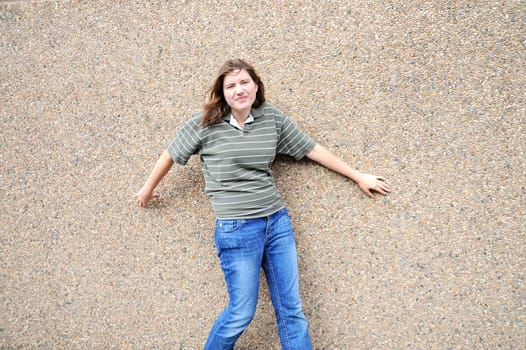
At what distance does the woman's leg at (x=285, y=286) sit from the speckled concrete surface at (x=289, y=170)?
0.73 ft

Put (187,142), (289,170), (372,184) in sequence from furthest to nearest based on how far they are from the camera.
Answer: (289,170) < (372,184) < (187,142)

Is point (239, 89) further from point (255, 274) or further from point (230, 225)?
point (255, 274)

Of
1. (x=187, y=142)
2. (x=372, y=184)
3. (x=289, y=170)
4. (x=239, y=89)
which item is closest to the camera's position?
(x=239, y=89)

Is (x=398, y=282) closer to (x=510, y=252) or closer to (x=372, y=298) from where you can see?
(x=372, y=298)

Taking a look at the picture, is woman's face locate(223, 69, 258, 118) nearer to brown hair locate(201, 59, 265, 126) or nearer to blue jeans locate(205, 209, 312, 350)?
brown hair locate(201, 59, 265, 126)

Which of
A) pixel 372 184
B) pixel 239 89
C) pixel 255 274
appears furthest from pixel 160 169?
pixel 372 184

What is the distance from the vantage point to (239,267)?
168 cm

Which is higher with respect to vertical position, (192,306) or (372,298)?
(372,298)

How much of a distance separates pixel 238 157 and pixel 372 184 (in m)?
0.67

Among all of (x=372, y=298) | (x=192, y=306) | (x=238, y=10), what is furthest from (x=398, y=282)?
(x=238, y=10)

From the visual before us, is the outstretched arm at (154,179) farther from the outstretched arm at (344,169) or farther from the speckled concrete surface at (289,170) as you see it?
the outstretched arm at (344,169)

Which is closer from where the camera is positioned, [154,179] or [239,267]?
[239,267]

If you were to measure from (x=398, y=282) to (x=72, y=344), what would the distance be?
1.81 meters

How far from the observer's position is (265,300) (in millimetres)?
2016
